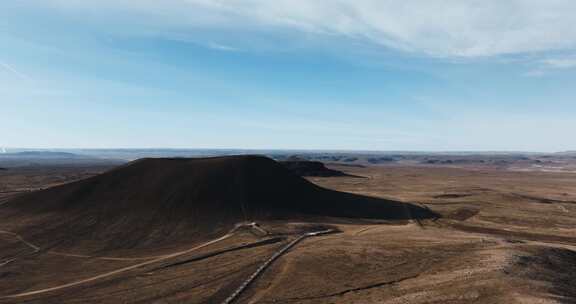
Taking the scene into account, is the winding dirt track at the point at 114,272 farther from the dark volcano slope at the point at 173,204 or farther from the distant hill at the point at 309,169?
the distant hill at the point at 309,169

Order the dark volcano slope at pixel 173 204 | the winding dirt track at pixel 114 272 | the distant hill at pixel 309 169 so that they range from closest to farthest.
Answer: the winding dirt track at pixel 114 272 < the dark volcano slope at pixel 173 204 < the distant hill at pixel 309 169

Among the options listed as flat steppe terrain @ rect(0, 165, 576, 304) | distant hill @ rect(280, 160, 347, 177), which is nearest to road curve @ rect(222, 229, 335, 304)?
flat steppe terrain @ rect(0, 165, 576, 304)

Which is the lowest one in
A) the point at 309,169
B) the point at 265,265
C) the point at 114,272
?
the point at 114,272

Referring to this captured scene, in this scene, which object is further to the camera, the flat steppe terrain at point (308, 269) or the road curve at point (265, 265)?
the road curve at point (265, 265)

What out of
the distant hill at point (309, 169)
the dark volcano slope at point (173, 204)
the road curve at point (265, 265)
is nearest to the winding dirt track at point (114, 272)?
the dark volcano slope at point (173, 204)

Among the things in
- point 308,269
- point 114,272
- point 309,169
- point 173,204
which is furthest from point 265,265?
point 309,169

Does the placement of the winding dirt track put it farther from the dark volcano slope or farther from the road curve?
the road curve

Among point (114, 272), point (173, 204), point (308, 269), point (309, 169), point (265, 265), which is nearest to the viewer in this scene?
point (308, 269)

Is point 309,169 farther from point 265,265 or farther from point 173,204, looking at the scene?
point 265,265
